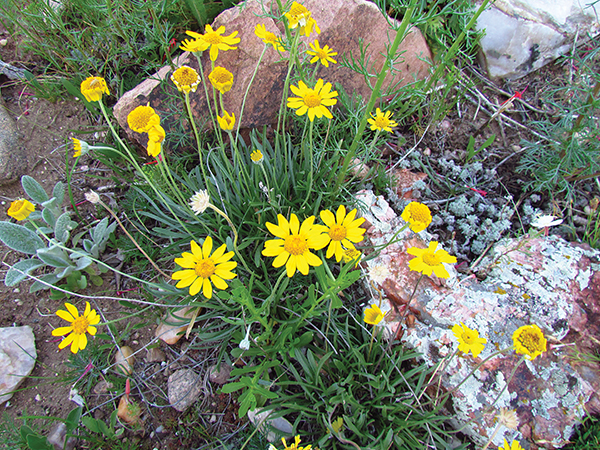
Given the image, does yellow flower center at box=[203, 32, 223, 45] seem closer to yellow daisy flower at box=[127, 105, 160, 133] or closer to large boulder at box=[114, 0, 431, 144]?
yellow daisy flower at box=[127, 105, 160, 133]

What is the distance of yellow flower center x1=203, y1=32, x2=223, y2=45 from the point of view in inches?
67.0

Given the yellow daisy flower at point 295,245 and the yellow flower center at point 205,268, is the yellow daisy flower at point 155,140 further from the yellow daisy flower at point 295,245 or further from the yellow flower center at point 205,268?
the yellow daisy flower at point 295,245

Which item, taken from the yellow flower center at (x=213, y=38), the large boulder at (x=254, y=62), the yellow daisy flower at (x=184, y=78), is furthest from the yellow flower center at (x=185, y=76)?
the large boulder at (x=254, y=62)

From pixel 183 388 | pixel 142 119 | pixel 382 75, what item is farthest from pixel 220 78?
pixel 183 388

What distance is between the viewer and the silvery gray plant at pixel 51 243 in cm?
198

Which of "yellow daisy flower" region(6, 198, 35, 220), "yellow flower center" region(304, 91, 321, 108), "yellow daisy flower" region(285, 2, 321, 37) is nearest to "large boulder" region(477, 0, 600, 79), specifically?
"yellow daisy flower" region(285, 2, 321, 37)

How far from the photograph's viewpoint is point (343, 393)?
160 centimetres

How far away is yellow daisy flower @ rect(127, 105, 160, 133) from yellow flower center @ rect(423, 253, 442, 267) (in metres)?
1.26

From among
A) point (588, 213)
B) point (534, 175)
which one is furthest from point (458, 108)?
point (588, 213)

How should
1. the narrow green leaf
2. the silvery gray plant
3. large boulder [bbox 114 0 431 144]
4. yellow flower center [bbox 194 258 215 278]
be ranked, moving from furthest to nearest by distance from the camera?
large boulder [bbox 114 0 431 144], the narrow green leaf, the silvery gray plant, yellow flower center [bbox 194 258 215 278]

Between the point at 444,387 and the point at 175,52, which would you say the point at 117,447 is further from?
the point at 175,52

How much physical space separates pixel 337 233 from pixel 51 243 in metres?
1.61

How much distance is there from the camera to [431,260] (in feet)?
4.73

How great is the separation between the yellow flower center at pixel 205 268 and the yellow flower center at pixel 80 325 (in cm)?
62
